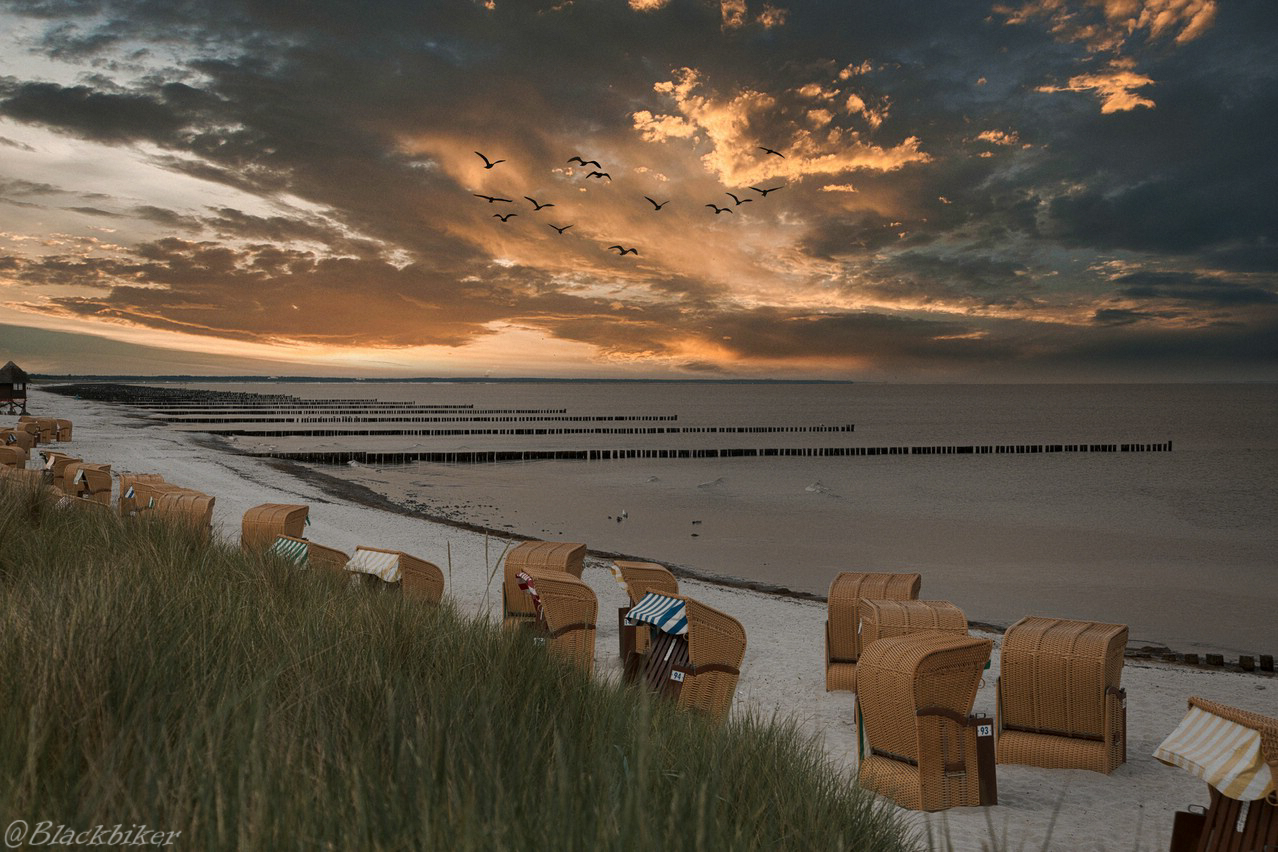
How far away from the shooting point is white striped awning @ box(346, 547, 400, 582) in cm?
833

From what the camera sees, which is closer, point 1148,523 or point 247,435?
point 1148,523

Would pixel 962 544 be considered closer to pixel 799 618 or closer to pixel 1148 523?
pixel 1148 523

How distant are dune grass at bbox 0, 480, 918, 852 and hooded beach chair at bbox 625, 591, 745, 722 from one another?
2986 mm

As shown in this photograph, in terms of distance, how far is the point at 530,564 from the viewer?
9.91m

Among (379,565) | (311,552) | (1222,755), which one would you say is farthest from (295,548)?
(1222,755)

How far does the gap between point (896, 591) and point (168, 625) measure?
7.10 metres

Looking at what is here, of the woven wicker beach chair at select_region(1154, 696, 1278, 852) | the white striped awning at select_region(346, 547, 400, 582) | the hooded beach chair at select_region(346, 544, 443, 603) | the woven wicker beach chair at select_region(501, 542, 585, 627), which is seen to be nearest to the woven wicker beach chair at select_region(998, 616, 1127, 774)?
the woven wicker beach chair at select_region(1154, 696, 1278, 852)

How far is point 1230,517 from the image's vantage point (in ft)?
118

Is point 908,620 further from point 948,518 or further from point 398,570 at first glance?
point 948,518

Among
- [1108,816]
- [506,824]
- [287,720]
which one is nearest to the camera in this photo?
[506,824]

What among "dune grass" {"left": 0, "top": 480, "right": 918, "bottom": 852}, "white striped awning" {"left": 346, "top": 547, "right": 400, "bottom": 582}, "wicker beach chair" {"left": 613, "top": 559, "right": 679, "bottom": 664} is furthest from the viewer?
"wicker beach chair" {"left": 613, "top": 559, "right": 679, "bottom": 664}

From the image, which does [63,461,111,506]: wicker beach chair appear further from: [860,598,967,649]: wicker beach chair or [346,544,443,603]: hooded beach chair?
[860,598,967,649]: wicker beach chair

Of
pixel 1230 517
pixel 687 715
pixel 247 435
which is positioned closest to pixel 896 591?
pixel 687 715

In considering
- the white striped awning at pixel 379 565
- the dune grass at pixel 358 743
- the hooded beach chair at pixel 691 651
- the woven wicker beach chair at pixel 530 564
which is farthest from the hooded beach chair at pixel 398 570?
the dune grass at pixel 358 743
